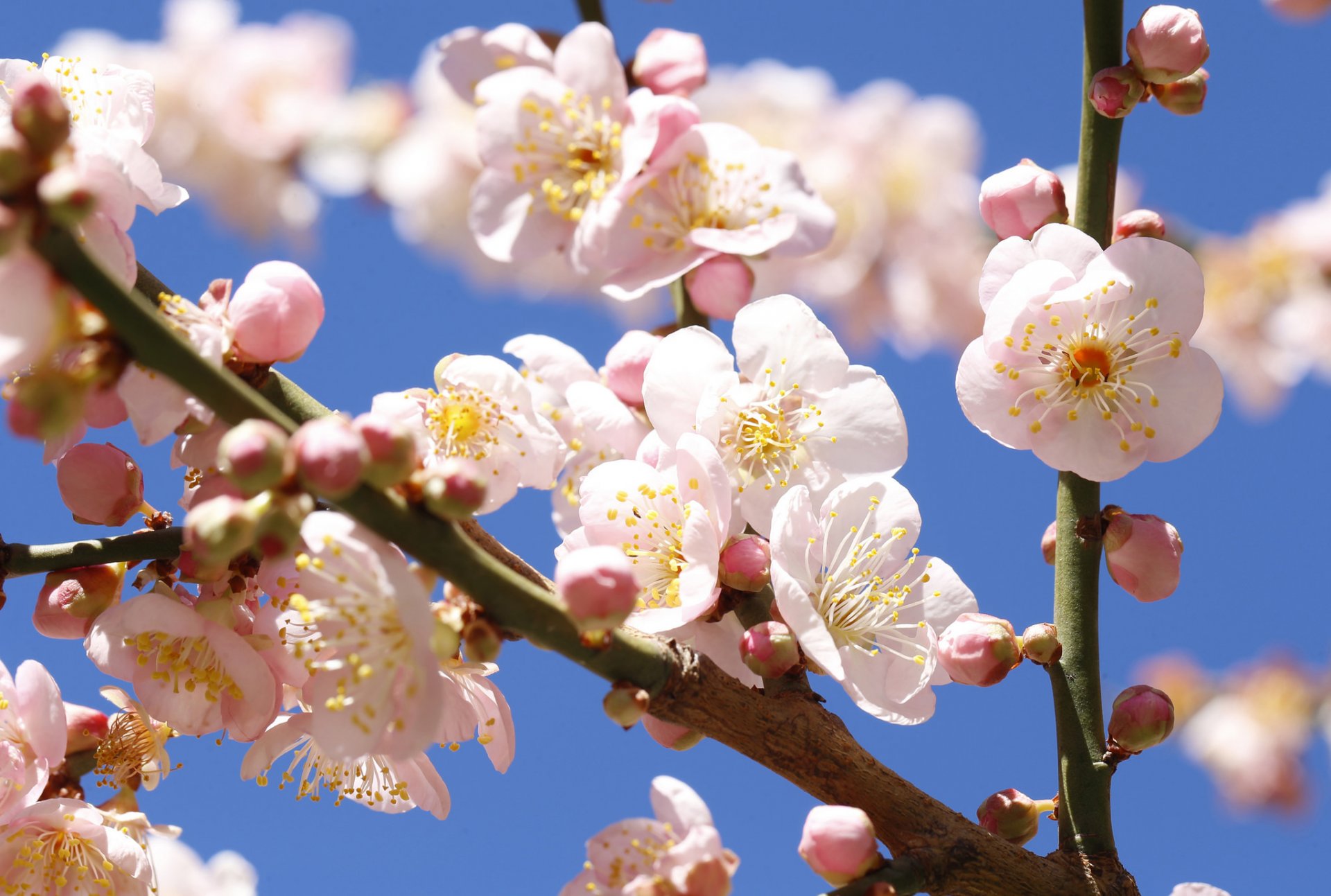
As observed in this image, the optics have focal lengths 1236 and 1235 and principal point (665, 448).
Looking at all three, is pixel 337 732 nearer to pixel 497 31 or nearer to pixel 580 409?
pixel 580 409

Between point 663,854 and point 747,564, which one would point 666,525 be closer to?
point 747,564

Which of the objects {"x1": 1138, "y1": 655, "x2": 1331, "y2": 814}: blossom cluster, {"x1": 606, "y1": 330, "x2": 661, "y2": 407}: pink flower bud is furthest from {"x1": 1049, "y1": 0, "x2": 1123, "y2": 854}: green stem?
{"x1": 1138, "y1": 655, "x2": 1331, "y2": 814}: blossom cluster

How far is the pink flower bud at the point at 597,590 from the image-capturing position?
0.65m

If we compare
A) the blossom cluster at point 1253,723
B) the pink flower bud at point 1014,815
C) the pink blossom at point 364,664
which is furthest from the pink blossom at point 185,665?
the blossom cluster at point 1253,723

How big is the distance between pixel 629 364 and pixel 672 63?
35 cm

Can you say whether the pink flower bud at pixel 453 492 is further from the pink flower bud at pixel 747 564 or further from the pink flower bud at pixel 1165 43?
the pink flower bud at pixel 1165 43

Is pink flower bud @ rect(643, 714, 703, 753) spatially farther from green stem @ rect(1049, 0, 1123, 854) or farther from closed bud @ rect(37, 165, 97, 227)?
closed bud @ rect(37, 165, 97, 227)

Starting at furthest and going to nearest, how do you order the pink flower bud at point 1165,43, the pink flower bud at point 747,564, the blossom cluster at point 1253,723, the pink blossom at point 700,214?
the blossom cluster at point 1253,723, the pink blossom at point 700,214, the pink flower bud at point 1165,43, the pink flower bud at point 747,564

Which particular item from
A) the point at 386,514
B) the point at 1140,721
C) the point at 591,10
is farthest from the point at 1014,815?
the point at 591,10

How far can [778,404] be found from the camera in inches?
40.0

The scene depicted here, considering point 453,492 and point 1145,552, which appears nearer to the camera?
point 453,492

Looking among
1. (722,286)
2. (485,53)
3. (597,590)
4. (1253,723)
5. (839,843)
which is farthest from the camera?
(1253,723)

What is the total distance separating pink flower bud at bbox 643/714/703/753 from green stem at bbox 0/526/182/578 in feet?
1.21

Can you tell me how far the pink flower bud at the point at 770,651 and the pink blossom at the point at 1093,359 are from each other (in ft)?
0.84
